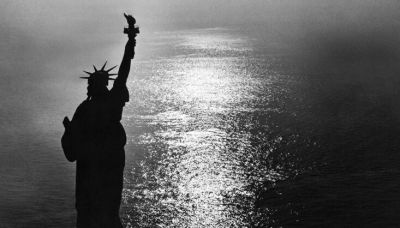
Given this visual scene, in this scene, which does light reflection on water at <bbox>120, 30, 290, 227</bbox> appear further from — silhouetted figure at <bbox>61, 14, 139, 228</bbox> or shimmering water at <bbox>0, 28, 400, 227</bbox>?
silhouetted figure at <bbox>61, 14, 139, 228</bbox>

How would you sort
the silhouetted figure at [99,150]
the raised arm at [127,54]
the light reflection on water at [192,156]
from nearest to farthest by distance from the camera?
the silhouetted figure at [99,150], the raised arm at [127,54], the light reflection on water at [192,156]

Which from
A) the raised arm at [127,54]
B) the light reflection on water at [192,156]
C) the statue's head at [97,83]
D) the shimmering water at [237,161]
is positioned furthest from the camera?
the light reflection on water at [192,156]

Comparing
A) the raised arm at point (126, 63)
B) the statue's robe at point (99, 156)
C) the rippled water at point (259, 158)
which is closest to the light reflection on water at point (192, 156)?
the rippled water at point (259, 158)

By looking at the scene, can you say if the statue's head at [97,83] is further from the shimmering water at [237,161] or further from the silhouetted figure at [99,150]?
the shimmering water at [237,161]

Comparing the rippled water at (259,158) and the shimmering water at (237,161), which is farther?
the rippled water at (259,158)

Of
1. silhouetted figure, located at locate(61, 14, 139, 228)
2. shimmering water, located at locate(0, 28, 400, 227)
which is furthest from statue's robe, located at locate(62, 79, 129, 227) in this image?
shimmering water, located at locate(0, 28, 400, 227)

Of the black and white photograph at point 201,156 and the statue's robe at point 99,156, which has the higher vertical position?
the statue's robe at point 99,156

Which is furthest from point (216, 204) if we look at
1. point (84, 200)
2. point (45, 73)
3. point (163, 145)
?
point (45, 73)
